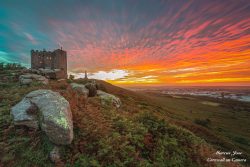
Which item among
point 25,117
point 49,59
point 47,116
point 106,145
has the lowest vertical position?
point 106,145

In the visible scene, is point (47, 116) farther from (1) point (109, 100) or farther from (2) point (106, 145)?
(1) point (109, 100)

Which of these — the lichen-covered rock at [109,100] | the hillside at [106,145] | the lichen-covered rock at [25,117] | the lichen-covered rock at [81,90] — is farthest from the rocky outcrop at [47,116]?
the lichen-covered rock at [109,100]

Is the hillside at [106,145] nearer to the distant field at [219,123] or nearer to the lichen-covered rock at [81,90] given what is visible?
the lichen-covered rock at [81,90]

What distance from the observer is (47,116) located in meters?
6.55

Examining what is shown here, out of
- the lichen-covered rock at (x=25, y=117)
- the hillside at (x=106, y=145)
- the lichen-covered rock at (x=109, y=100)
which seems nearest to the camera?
the hillside at (x=106, y=145)

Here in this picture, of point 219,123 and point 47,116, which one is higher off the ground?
point 47,116

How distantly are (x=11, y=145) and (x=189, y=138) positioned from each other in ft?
32.7

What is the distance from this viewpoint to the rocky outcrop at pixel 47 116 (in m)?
6.24

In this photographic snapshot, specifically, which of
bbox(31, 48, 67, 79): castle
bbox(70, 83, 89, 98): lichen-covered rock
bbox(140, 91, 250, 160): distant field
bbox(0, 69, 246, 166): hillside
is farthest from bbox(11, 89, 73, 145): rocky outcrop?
bbox(31, 48, 67, 79): castle

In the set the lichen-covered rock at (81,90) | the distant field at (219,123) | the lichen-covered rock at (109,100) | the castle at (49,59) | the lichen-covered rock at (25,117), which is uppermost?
the castle at (49,59)

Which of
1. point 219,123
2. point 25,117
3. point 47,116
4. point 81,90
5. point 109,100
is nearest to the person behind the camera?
point 47,116

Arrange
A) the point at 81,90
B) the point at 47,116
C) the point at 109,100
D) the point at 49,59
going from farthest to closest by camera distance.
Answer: the point at 49,59
the point at 81,90
the point at 109,100
the point at 47,116

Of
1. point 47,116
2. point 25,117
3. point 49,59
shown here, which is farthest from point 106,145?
point 49,59

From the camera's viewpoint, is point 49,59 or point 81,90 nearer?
point 81,90
